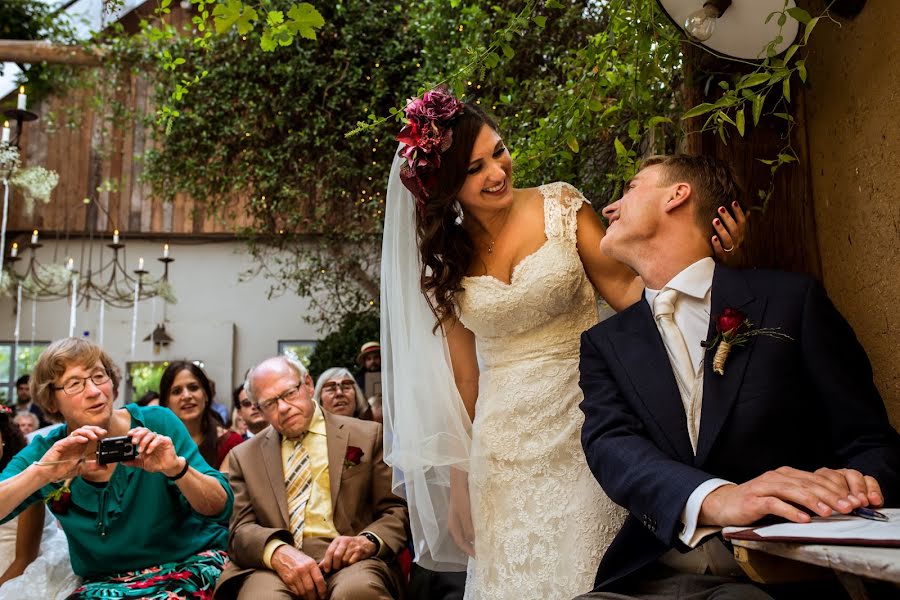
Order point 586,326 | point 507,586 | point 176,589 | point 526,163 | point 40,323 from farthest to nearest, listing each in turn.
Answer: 1. point 40,323
2. point 526,163
3. point 176,589
4. point 586,326
5. point 507,586

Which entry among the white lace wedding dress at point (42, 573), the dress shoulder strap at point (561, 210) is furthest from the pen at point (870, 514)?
the white lace wedding dress at point (42, 573)

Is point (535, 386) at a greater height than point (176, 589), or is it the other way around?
point (535, 386)

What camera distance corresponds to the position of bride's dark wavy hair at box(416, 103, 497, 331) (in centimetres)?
258

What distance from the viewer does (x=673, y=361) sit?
1.98 meters

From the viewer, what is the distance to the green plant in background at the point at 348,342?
834cm

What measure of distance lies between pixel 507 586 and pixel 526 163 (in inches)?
66.8

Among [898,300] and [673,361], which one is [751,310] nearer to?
[673,361]

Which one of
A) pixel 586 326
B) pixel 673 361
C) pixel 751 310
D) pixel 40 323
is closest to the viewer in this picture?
pixel 751 310

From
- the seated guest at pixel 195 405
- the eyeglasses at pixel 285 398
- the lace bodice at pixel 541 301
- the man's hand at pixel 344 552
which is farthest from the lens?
the seated guest at pixel 195 405

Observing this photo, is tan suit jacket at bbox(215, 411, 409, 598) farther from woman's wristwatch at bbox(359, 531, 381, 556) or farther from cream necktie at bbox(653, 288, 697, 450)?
cream necktie at bbox(653, 288, 697, 450)

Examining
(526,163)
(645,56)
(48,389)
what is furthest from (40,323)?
(645,56)

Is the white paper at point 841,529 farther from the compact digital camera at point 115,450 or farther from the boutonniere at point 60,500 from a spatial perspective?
the boutonniere at point 60,500

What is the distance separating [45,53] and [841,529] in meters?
10.00

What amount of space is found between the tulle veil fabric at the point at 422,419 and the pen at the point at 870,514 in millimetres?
1396
